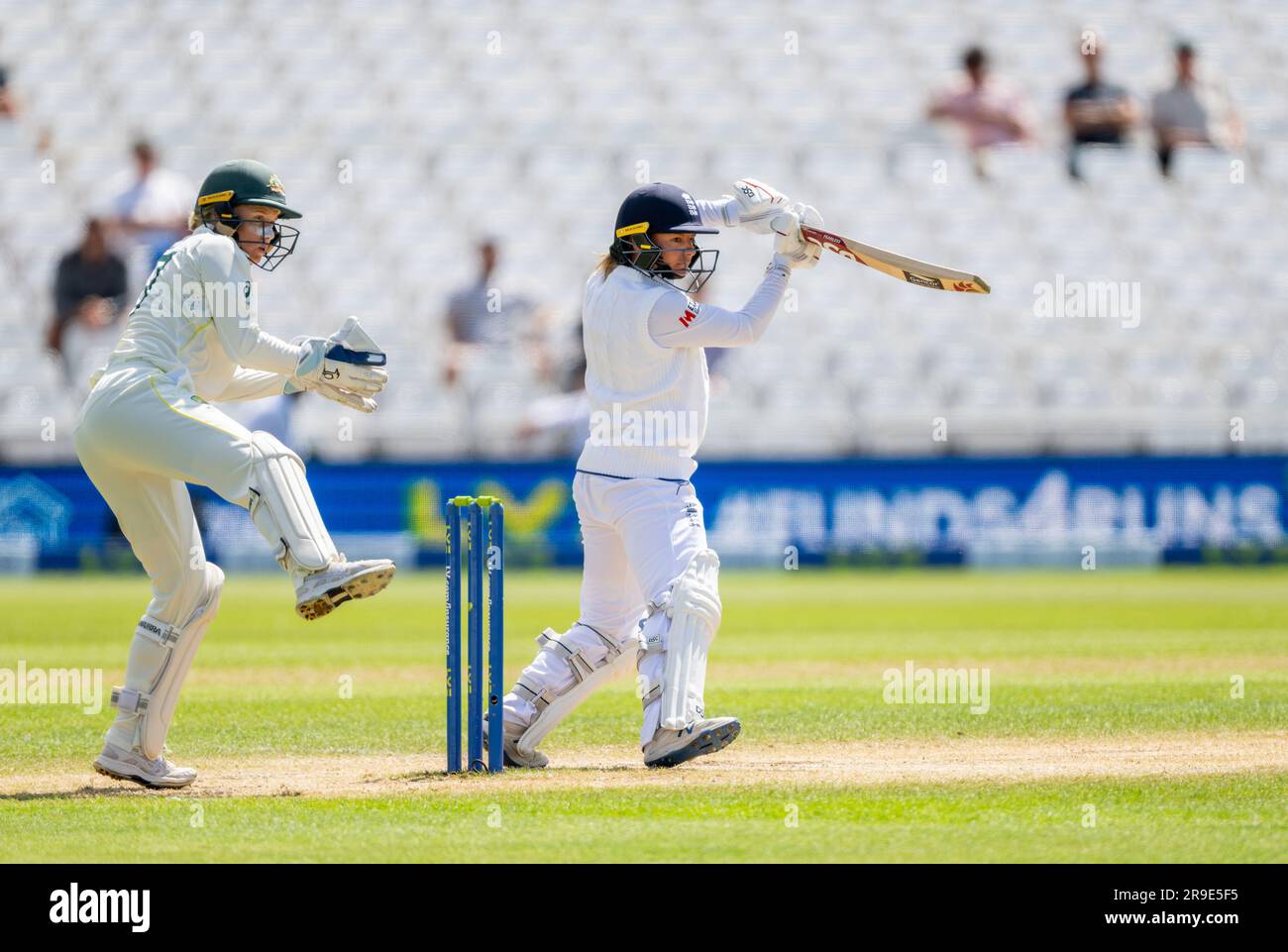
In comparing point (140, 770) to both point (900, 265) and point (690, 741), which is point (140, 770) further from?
point (900, 265)

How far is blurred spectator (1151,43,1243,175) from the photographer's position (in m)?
22.4

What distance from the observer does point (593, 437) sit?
7.32 meters

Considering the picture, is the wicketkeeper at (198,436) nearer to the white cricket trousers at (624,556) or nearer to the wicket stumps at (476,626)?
the wicket stumps at (476,626)

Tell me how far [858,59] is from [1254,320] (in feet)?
21.7

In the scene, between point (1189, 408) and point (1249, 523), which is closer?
point (1249, 523)

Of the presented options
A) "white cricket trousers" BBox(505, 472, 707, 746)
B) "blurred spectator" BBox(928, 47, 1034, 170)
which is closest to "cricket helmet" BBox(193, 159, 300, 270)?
"white cricket trousers" BBox(505, 472, 707, 746)

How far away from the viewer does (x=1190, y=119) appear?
74.2 ft

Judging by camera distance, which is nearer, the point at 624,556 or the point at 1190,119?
the point at 624,556

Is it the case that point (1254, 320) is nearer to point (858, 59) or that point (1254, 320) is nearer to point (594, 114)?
point (858, 59)

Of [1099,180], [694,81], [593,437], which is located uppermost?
[694,81]

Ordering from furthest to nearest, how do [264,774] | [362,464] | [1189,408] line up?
[1189,408] → [362,464] → [264,774]

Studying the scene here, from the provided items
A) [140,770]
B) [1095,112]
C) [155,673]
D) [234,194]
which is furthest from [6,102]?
[140,770]

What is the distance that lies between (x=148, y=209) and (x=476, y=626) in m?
13.9
